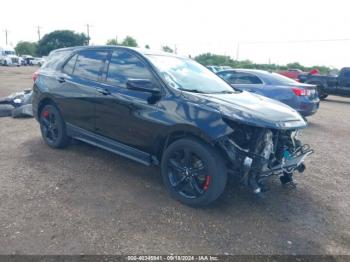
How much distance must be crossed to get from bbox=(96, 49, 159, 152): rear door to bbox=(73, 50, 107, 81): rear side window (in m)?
0.22

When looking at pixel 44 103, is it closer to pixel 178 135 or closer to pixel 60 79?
pixel 60 79

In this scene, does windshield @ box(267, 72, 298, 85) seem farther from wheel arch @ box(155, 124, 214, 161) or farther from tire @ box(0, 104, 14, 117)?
tire @ box(0, 104, 14, 117)

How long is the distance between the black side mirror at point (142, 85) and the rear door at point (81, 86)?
0.97 m

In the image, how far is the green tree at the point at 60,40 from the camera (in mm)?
75875

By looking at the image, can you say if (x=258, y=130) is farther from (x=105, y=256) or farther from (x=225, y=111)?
(x=105, y=256)

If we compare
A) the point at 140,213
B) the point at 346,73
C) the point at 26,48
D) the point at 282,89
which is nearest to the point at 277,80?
the point at 282,89

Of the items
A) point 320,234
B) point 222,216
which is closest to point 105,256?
point 222,216

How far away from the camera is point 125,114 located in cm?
421

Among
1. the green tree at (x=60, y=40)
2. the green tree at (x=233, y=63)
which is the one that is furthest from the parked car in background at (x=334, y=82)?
the green tree at (x=60, y=40)

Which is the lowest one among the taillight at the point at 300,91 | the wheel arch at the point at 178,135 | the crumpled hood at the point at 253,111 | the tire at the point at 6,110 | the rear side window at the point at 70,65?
the tire at the point at 6,110

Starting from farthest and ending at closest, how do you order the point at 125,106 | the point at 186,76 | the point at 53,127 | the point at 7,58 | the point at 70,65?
the point at 7,58
the point at 53,127
the point at 70,65
the point at 186,76
the point at 125,106

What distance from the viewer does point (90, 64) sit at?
489cm

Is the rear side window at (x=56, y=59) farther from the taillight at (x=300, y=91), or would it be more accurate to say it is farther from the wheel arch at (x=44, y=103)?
the taillight at (x=300, y=91)

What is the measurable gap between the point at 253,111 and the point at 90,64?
106 inches
